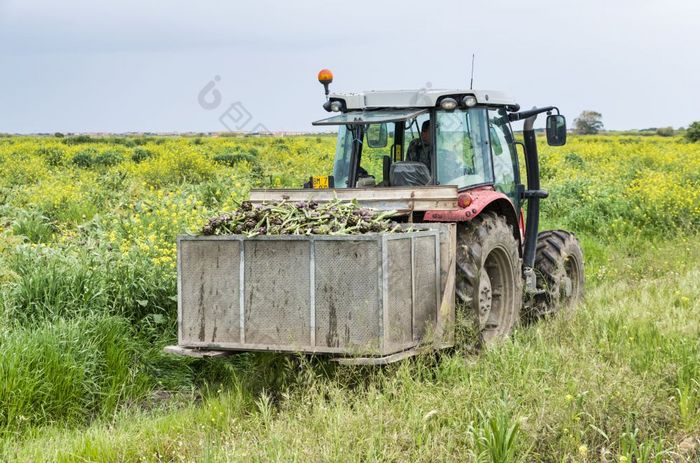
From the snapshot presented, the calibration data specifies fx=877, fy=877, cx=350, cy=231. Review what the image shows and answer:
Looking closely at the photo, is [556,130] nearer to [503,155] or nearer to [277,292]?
[503,155]

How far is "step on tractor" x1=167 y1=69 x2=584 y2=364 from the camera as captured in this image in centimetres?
538

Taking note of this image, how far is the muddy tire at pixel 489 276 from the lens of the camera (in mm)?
6047

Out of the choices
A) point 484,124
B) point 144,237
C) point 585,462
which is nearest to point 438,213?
point 484,124

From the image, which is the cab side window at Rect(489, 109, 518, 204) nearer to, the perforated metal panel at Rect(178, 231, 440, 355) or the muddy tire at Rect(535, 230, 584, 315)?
the muddy tire at Rect(535, 230, 584, 315)

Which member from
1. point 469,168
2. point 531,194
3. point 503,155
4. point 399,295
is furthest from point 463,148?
point 399,295

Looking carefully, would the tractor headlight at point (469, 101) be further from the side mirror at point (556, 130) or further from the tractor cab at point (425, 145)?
the side mirror at point (556, 130)

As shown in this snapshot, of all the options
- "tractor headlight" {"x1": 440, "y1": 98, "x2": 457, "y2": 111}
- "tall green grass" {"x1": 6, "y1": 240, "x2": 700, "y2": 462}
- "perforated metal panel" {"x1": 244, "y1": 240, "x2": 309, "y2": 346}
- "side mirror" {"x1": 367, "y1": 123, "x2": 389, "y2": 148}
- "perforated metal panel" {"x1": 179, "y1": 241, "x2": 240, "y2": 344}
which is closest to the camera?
"tall green grass" {"x1": 6, "y1": 240, "x2": 700, "y2": 462}

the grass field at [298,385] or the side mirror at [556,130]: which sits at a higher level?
the side mirror at [556,130]

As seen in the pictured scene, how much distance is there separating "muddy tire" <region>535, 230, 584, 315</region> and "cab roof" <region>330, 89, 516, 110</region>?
1558mm

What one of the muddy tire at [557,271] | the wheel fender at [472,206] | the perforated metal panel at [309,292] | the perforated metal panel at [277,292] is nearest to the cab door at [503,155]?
the wheel fender at [472,206]

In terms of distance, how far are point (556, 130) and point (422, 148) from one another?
1150mm

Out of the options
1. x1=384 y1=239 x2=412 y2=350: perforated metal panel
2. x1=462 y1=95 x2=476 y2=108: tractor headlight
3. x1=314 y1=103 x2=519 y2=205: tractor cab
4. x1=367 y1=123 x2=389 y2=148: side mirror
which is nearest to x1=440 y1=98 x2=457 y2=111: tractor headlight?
x1=314 y1=103 x2=519 y2=205: tractor cab

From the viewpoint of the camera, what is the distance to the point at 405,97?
6.83m

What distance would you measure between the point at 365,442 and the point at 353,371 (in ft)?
3.02
